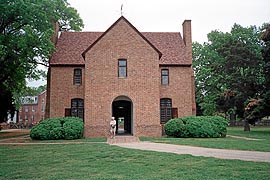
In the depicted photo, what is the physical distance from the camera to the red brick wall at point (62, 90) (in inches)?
1057

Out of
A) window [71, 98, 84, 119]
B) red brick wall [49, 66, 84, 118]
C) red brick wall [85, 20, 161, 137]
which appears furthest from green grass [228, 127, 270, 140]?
red brick wall [49, 66, 84, 118]

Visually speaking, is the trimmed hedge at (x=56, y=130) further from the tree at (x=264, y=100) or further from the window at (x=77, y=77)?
the tree at (x=264, y=100)

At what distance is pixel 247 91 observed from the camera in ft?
111

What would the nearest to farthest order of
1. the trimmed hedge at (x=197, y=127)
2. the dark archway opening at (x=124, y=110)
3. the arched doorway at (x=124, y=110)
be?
the trimmed hedge at (x=197, y=127)
the arched doorway at (x=124, y=110)
the dark archway opening at (x=124, y=110)

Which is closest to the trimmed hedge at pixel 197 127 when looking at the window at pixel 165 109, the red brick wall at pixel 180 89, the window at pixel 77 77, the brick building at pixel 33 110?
the window at pixel 165 109

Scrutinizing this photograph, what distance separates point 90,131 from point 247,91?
64.5 ft

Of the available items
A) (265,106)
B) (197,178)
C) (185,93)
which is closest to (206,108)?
(265,106)

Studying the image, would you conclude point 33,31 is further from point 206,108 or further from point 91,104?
point 206,108

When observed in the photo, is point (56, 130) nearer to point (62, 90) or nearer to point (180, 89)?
point (62, 90)

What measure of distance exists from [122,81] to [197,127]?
716 cm

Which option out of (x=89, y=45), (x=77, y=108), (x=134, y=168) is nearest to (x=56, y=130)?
(x=77, y=108)

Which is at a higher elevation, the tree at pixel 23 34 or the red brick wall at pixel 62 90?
the tree at pixel 23 34

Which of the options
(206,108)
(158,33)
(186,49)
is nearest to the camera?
(186,49)

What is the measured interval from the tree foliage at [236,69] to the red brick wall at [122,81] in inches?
508
